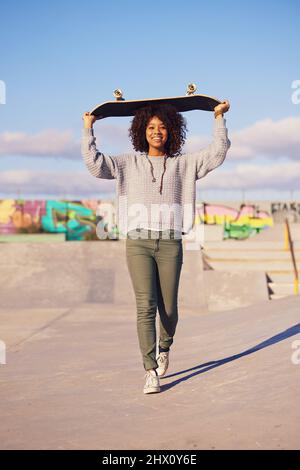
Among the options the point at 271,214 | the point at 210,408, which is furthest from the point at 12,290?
the point at 271,214

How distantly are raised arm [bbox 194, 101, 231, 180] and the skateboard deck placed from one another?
91 millimetres

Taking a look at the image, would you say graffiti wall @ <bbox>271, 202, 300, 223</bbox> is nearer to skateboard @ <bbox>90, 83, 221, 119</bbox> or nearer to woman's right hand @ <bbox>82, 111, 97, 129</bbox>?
skateboard @ <bbox>90, 83, 221, 119</bbox>

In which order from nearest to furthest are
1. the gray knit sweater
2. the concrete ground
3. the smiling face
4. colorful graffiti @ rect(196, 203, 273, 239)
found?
the concrete ground, the gray knit sweater, the smiling face, colorful graffiti @ rect(196, 203, 273, 239)

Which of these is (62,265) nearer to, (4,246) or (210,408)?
(4,246)

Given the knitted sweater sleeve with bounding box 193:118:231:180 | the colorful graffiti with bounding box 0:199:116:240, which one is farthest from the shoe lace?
the colorful graffiti with bounding box 0:199:116:240

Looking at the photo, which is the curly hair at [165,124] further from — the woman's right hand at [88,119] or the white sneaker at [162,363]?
the white sneaker at [162,363]

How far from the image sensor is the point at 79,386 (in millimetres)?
4242

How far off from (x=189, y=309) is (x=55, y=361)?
477cm

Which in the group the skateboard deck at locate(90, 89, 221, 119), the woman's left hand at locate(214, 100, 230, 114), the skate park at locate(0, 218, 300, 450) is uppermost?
the skateboard deck at locate(90, 89, 221, 119)

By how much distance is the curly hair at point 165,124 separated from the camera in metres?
4.12

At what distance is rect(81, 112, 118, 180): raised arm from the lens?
12.8ft

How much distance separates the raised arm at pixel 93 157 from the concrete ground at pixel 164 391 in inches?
59.4

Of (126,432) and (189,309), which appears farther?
(189,309)

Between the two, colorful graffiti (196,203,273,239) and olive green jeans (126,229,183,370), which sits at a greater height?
colorful graffiti (196,203,273,239)
